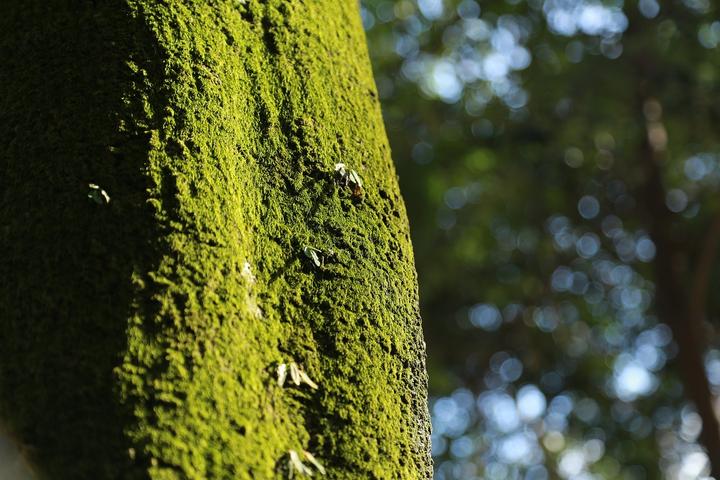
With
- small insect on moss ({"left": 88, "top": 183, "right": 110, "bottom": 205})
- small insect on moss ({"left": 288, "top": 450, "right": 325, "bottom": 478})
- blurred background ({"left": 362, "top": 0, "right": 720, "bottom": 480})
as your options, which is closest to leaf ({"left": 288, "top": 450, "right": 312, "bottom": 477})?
small insect on moss ({"left": 288, "top": 450, "right": 325, "bottom": 478})

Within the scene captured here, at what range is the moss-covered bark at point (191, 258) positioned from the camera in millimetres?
1537

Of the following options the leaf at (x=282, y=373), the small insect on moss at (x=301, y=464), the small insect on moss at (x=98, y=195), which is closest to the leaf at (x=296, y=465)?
the small insect on moss at (x=301, y=464)

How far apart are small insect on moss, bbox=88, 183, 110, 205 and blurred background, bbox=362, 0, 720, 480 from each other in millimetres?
7174

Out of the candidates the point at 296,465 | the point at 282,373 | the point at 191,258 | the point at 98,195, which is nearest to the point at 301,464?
the point at 296,465

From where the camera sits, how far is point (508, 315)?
11.9 m

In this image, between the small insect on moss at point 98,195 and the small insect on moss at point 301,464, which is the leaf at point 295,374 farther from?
the small insect on moss at point 98,195

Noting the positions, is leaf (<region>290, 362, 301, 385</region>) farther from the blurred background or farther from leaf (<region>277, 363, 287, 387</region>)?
the blurred background

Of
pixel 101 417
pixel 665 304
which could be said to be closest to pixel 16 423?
pixel 101 417

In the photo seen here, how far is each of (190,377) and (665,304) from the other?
794 centimetres

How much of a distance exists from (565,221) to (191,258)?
404 inches

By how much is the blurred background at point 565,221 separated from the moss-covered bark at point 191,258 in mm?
6649

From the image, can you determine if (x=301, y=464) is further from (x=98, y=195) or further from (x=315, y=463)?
(x=98, y=195)

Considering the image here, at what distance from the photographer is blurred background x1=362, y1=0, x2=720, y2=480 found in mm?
8922

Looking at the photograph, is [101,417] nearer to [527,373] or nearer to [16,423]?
[16,423]
